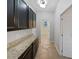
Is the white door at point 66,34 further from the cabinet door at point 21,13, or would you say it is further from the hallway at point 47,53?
the cabinet door at point 21,13

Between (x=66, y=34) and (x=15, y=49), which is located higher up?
(x=66, y=34)

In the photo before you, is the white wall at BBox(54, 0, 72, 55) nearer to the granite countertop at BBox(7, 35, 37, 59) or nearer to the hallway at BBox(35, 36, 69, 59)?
the hallway at BBox(35, 36, 69, 59)

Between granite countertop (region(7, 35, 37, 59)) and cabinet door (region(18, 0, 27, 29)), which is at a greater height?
cabinet door (region(18, 0, 27, 29))

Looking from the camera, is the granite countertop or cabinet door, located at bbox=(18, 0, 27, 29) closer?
the granite countertop

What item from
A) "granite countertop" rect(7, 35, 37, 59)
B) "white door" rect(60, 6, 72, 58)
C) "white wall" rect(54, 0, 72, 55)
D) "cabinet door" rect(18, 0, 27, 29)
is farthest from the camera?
"white door" rect(60, 6, 72, 58)

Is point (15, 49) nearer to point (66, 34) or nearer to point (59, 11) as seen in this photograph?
point (66, 34)

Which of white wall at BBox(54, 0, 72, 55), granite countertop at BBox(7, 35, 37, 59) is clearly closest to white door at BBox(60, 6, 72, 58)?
white wall at BBox(54, 0, 72, 55)

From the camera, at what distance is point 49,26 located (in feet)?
35.6

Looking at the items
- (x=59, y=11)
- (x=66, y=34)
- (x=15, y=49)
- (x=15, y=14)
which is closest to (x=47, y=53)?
(x=66, y=34)

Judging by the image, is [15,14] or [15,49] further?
[15,49]

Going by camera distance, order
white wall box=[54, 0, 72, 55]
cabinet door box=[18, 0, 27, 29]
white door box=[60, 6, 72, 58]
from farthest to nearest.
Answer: white door box=[60, 6, 72, 58] < white wall box=[54, 0, 72, 55] < cabinet door box=[18, 0, 27, 29]

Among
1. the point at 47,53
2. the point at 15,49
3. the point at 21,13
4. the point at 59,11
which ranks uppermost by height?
the point at 59,11

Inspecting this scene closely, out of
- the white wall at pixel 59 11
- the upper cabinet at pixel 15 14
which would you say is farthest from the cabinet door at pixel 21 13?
the white wall at pixel 59 11
